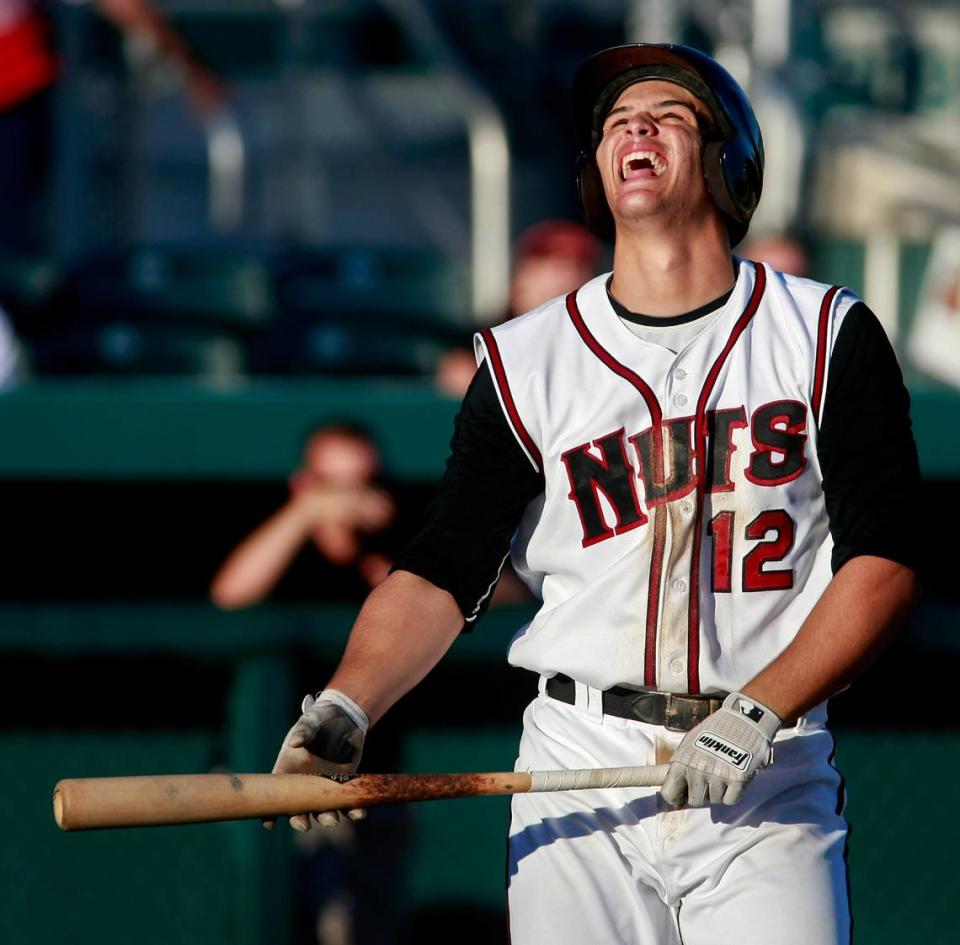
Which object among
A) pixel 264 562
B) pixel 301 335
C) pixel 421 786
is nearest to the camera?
pixel 421 786

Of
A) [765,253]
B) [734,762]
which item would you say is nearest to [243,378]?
[765,253]

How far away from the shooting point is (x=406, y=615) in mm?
2092

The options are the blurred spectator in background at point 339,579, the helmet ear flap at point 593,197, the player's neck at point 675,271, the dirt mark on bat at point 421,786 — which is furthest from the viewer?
the blurred spectator in background at point 339,579

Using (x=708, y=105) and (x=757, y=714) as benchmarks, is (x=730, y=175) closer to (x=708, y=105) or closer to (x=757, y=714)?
(x=708, y=105)

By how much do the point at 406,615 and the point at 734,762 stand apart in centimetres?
50

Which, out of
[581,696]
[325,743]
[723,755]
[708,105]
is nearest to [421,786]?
[325,743]

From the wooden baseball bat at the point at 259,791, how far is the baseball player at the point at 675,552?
0.06 metres

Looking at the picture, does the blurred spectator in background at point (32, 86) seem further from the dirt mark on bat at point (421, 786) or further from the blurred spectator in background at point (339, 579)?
the dirt mark on bat at point (421, 786)

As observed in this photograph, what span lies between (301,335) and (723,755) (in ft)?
12.2

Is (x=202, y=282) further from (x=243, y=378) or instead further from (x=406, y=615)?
(x=406, y=615)

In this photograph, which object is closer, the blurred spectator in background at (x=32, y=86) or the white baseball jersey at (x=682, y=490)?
the white baseball jersey at (x=682, y=490)

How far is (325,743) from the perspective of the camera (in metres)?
1.94

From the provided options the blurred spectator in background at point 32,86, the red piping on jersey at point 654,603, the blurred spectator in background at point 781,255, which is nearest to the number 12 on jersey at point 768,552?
the red piping on jersey at point 654,603

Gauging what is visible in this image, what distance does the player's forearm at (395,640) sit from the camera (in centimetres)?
203
